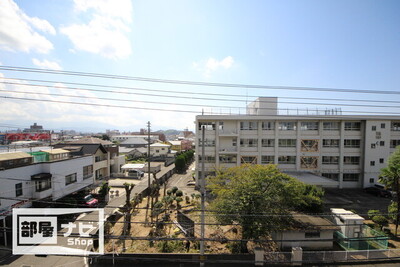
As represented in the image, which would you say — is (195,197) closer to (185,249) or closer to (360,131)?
(185,249)

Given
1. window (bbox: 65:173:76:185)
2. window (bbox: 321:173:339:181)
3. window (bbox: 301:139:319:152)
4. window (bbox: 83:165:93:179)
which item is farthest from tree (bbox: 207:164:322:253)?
window (bbox: 321:173:339:181)

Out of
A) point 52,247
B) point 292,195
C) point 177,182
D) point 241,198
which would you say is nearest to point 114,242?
point 52,247

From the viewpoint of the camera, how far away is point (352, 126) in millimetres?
26375

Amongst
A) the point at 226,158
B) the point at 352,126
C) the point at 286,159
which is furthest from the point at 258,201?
the point at 352,126

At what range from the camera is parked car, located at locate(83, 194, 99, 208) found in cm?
1889

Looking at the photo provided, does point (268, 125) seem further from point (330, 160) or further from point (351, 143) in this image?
point (351, 143)

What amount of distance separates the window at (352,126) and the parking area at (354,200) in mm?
8392

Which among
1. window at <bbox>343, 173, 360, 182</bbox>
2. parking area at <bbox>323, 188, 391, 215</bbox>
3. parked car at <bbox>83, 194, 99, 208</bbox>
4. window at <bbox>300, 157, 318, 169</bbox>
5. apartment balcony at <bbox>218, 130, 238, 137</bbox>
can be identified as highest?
apartment balcony at <bbox>218, 130, 238, 137</bbox>

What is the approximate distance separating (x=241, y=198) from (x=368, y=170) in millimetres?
24752

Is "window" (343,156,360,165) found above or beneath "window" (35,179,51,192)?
above

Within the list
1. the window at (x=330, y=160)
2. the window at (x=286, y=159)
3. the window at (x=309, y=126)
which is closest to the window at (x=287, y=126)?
the window at (x=309, y=126)

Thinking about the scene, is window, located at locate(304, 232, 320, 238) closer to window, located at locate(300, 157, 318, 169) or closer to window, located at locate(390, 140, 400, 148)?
window, located at locate(300, 157, 318, 169)

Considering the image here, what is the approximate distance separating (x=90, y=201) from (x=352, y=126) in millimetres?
34547

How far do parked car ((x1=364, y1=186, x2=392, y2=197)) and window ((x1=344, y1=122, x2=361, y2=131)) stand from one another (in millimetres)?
7976
